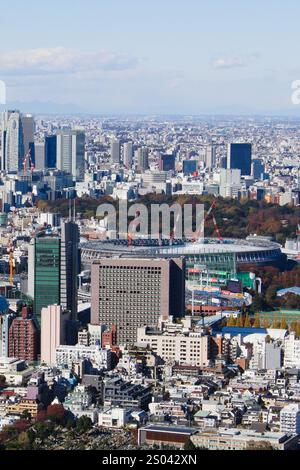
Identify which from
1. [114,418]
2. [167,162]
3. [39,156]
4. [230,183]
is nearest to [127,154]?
[167,162]

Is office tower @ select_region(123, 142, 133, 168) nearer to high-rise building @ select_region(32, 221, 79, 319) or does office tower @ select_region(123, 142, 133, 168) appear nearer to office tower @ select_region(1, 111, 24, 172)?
office tower @ select_region(1, 111, 24, 172)

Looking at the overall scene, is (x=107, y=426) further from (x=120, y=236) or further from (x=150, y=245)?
(x=120, y=236)

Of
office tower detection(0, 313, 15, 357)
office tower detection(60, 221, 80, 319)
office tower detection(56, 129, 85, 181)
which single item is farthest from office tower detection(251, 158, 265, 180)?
office tower detection(0, 313, 15, 357)

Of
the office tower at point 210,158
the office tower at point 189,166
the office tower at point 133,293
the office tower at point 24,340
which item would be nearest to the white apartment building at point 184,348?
the office tower at point 133,293

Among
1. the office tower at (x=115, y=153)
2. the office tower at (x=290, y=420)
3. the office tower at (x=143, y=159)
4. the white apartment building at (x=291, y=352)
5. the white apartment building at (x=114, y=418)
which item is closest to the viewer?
the office tower at (x=290, y=420)

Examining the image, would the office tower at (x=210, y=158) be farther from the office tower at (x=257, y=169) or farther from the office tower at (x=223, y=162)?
the office tower at (x=257, y=169)
